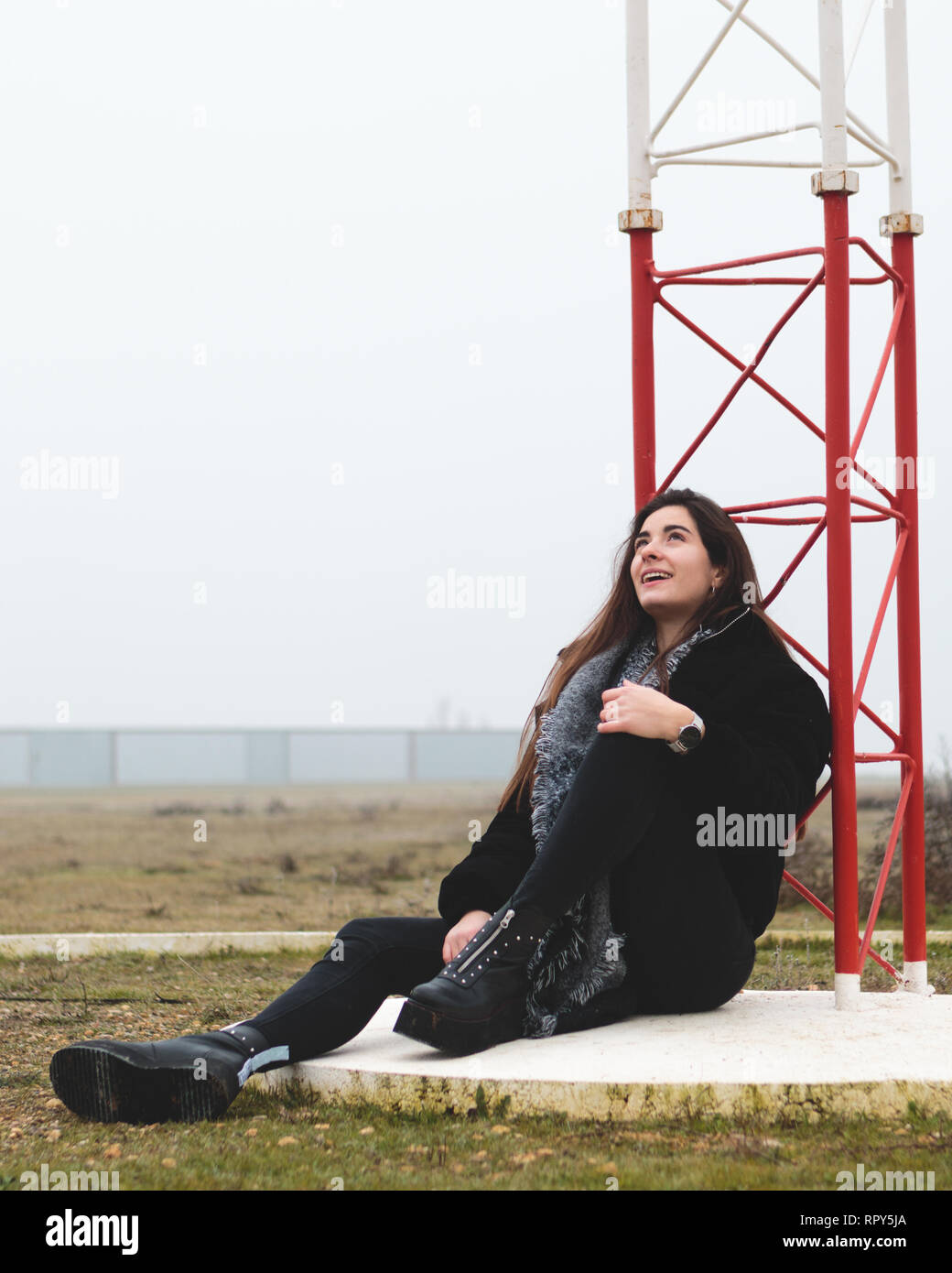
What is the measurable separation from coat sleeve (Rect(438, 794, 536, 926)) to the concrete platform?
1.21ft

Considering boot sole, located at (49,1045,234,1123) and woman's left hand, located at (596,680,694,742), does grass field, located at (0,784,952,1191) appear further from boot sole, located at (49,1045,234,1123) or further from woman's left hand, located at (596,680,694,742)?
woman's left hand, located at (596,680,694,742)

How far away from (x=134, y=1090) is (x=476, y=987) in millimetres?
847

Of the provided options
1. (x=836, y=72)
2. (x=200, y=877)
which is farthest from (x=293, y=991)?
(x=200, y=877)

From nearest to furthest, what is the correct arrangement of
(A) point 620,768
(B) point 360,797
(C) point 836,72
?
1. (A) point 620,768
2. (C) point 836,72
3. (B) point 360,797

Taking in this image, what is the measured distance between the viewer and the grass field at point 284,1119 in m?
2.98

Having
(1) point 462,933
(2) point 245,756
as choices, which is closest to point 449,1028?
(1) point 462,933

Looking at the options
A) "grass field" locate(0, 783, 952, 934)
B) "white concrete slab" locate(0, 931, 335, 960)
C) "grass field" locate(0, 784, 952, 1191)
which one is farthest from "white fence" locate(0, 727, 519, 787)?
"white concrete slab" locate(0, 931, 335, 960)

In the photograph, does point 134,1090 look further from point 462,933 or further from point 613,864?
point 613,864

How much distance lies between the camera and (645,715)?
341cm

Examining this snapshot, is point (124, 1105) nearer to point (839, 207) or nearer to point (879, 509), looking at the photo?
point (879, 509)

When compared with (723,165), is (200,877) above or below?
below
